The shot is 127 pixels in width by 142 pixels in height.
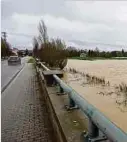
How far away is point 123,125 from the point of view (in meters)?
5.85

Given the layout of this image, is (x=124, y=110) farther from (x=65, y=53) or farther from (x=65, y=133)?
(x=65, y=53)

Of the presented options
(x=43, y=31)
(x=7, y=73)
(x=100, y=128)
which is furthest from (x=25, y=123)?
(x=43, y=31)

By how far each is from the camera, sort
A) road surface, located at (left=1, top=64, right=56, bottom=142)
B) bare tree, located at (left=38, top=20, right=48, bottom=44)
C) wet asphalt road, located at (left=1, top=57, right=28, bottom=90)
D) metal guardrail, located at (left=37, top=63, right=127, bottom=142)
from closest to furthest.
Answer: metal guardrail, located at (left=37, top=63, right=127, bottom=142) < road surface, located at (left=1, top=64, right=56, bottom=142) < wet asphalt road, located at (left=1, top=57, right=28, bottom=90) < bare tree, located at (left=38, top=20, right=48, bottom=44)

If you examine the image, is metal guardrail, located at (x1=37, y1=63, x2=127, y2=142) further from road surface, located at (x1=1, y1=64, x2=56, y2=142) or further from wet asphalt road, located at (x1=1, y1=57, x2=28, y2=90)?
wet asphalt road, located at (x1=1, y1=57, x2=28, y2=90)

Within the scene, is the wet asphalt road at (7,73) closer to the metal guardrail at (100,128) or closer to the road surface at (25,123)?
the road surface at (25,123)

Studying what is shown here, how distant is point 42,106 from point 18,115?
4.08 feet

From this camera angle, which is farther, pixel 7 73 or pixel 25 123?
pixel 7 73

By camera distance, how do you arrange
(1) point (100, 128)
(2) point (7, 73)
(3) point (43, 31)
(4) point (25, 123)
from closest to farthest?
(1) point (100, 128), (4) point (25, 123), (2) point (7, 73), (3) point (43, 31)

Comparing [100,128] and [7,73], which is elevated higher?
[100,128]

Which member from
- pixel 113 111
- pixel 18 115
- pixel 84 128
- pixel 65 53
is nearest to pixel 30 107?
pixel 18 115

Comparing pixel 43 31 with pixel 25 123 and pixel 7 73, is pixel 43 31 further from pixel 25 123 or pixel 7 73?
pixel 25 123

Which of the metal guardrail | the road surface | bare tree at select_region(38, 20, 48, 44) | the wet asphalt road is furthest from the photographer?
bare tree at select_region(38, 20, 48, 44)

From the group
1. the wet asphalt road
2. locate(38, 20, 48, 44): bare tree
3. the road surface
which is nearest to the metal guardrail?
the road surface

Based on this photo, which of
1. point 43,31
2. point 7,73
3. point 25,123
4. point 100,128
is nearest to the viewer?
point 100,128
